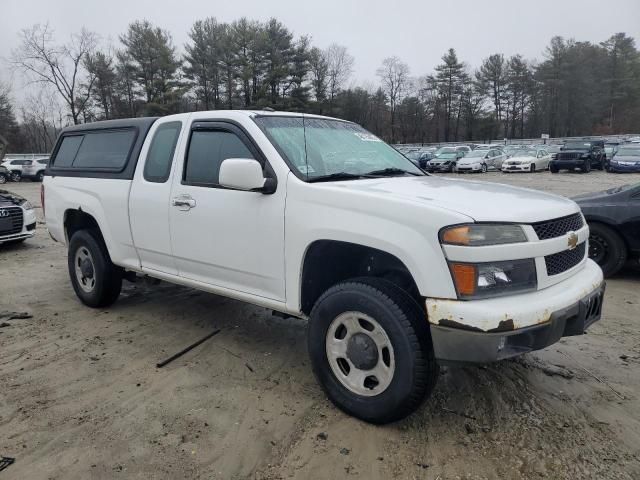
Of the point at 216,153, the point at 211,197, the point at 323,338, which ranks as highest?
the point at 216,153

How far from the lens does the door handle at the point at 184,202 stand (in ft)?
12.5

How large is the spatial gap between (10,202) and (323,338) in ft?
26.4

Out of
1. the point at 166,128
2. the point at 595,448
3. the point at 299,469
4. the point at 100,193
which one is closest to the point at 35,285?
the point at 100,193

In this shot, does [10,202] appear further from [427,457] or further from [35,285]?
[427,457]

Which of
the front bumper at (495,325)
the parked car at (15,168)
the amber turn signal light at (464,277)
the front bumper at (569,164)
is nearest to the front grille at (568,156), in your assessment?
the front bumper at (569,164)

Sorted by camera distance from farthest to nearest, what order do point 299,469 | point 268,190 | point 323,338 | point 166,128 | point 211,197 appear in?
point 166,128
point 211,197
point 268,190
point 323,338
point 299,469

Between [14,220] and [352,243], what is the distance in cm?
802

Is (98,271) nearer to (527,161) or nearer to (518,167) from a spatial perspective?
(518,167)

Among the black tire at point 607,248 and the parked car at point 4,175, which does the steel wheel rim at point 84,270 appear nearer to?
the black tire at point 607,248

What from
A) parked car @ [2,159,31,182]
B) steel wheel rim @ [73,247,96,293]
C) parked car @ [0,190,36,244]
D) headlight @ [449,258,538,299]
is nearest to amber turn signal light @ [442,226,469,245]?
headlight @ [449,258,538,299]

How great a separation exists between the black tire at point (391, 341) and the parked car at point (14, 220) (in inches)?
304

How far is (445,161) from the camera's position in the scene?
31188mm

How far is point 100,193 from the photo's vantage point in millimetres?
4727

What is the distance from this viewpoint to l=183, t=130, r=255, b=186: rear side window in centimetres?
371
